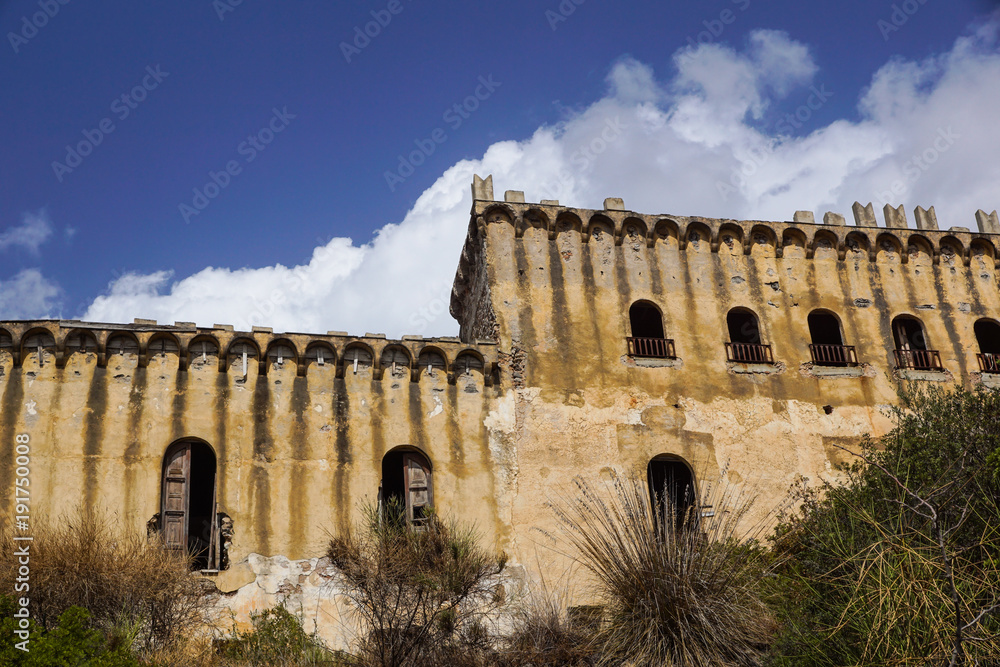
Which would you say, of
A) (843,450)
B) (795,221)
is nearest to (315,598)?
(843,450)

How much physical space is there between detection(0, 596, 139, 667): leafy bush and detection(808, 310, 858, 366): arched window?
12.6m

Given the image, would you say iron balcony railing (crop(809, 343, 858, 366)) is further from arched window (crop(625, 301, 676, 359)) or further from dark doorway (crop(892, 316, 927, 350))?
arched window (crop(625, 301, 676, 359))

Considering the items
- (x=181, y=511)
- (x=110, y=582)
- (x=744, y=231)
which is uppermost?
(x=744, y=231)

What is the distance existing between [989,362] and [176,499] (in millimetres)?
14738

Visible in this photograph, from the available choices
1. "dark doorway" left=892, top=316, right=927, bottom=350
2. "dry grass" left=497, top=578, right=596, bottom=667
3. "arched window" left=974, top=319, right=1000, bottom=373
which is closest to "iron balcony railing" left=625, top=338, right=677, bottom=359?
"dark doorway" left=892, top=316, right=927, bottom=350

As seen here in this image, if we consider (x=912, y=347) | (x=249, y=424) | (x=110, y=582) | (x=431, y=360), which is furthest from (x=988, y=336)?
(x=110, y=582)

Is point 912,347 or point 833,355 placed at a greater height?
point 912,347

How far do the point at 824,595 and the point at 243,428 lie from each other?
8.75m

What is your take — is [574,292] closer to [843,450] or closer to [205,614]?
[843,450]

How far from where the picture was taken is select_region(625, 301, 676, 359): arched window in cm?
1741

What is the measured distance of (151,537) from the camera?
1420 cm

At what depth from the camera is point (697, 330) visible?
17828 mm

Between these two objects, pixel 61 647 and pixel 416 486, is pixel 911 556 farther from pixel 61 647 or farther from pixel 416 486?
pixel 61 647

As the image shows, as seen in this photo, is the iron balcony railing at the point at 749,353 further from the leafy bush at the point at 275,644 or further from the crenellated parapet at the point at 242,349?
the leafy bush at the point at 275,644
